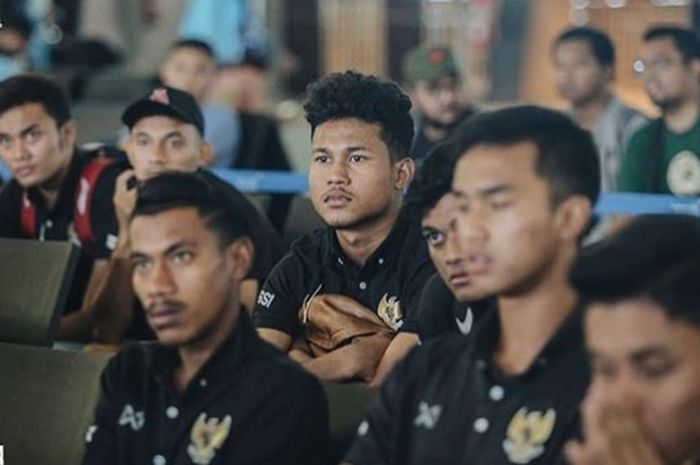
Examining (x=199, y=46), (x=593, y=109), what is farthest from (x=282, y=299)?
(x=199, y=46)

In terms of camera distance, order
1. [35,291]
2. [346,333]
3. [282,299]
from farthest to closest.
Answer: [35,291], [282,299], [346,333]

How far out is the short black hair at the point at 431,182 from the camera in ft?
14.5

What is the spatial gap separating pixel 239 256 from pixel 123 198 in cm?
240

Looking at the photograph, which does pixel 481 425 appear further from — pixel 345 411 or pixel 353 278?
pixel 353 278

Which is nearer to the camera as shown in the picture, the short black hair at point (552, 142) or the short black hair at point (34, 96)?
the short black hair at point (552, 142)

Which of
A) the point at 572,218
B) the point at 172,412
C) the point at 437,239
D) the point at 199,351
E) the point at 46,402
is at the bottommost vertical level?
the point at 46,402

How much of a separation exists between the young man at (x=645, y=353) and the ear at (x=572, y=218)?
1.07ft

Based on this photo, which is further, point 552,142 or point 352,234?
point 352,234

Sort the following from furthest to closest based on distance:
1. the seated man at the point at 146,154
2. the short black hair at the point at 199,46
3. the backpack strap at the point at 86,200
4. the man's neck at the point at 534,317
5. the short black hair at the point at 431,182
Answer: the short black hair at the point at 199,46
the backpack strap at the point at 86,200
the seated man at the point at 146,154
the short black hair at the point at 431,182
the man's neck at the point at 534,317

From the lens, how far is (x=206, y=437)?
13.0ft

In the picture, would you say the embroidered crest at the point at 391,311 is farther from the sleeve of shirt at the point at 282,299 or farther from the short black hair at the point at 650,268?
the short black hair at the point at 650,268

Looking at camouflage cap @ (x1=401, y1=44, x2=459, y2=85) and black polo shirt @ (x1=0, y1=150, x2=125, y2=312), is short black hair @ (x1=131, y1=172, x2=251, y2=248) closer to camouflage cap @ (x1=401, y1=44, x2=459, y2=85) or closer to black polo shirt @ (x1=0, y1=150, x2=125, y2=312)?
black polo shirt @ (x1=0, y1=150, x2=125, y2=312)

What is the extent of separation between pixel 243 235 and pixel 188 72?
220 inches

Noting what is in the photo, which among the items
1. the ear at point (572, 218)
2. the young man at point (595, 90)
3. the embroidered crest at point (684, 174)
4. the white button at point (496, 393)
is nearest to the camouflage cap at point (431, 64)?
the young man at point (595, 90)
